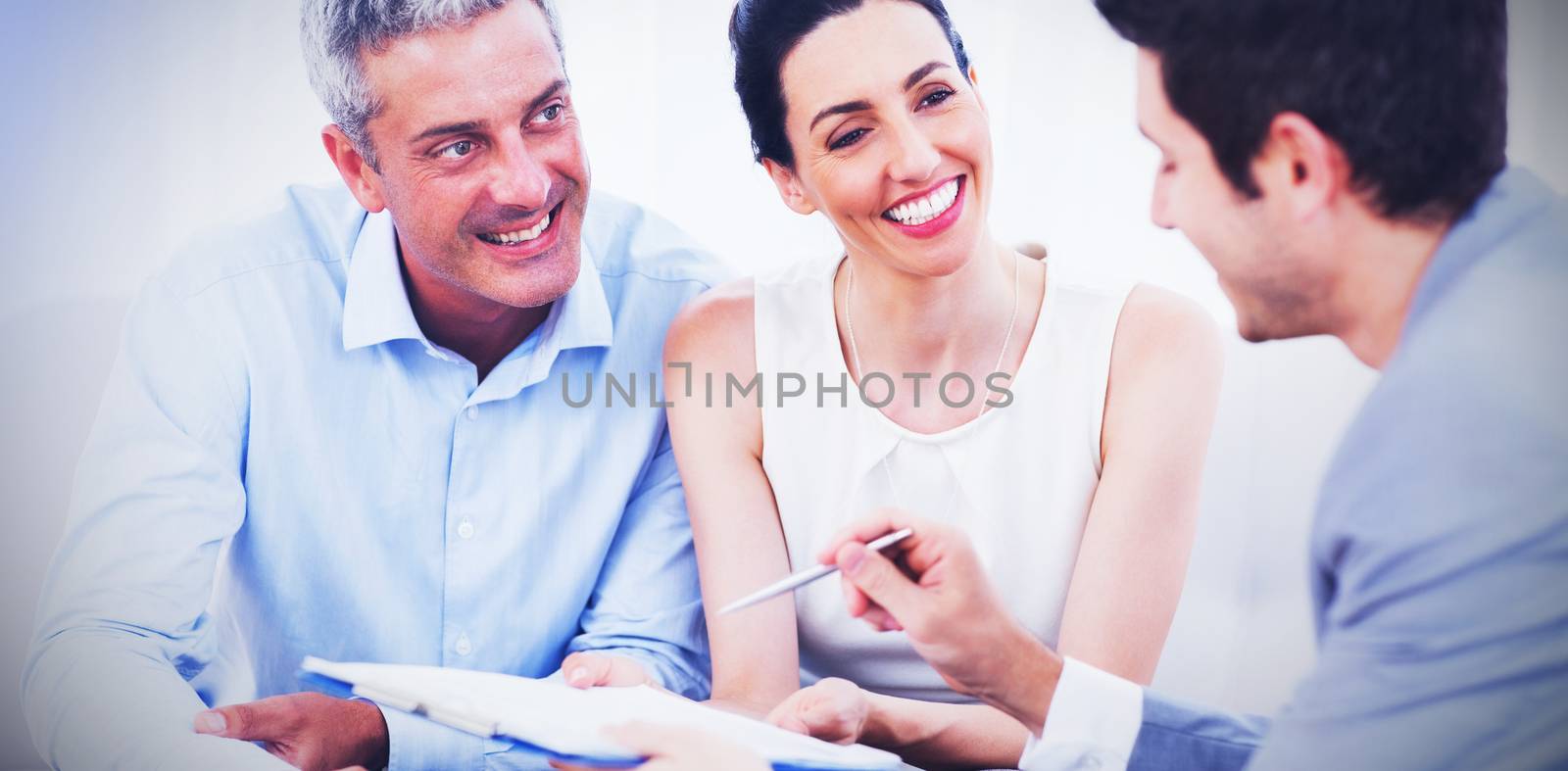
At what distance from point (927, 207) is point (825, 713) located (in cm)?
59

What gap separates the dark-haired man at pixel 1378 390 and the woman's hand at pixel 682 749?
0.18m

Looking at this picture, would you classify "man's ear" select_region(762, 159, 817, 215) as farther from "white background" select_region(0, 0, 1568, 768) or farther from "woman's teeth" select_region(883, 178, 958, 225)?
"white background" select_region(0, 0, 1568, 768)

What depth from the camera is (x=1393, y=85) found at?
3.14 feet

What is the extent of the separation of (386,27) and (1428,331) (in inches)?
46.8

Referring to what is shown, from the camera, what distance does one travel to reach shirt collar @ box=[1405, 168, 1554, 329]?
0.92 metres

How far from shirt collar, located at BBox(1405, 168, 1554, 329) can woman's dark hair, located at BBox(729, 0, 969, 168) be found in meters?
0.71

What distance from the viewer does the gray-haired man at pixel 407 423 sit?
1.54 m

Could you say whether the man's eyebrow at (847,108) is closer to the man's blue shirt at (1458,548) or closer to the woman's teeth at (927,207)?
the woman's teeth at (927,207)

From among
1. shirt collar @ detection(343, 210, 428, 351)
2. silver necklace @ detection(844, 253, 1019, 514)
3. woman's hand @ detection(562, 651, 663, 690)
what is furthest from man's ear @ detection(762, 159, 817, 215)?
woman's hand @ detection(562, 651, 663, 690)

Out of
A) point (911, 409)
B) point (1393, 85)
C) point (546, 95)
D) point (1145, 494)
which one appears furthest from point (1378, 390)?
point (546, 95)

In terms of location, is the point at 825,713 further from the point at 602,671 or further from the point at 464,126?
the point at 464,126

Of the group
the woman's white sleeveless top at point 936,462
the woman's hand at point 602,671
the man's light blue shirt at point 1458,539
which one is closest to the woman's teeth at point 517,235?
the woman's white sleeveless top at point 936,462

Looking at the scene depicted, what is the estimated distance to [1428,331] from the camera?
0.89 m

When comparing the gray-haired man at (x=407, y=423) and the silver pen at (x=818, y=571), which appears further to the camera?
the gray-haired man at (x=407, y=423)
